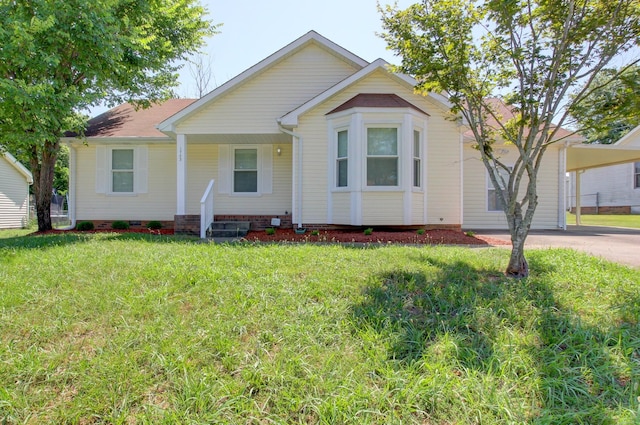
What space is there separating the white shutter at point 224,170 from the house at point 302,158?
35 mm

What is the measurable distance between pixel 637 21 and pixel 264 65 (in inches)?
335

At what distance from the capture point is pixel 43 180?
11.2 metres

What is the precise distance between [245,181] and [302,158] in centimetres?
281

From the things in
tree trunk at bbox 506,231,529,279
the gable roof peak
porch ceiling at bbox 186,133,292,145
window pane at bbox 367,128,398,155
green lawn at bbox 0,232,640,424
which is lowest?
green lawn at bbox 0,232,640,424

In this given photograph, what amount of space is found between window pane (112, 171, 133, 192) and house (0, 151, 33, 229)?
10138 mm

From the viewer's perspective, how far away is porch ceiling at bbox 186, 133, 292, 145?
10766 mm

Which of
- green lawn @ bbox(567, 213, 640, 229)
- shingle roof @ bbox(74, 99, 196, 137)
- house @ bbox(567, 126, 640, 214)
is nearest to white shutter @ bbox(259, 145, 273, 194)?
shingle roof @ bbox(74, 99, 196, 137)

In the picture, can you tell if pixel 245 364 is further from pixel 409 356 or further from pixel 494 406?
pixel 494 406

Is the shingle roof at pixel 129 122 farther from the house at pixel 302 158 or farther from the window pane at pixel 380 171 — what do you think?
the window pane at pixel 380 171

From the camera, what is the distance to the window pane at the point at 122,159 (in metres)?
12.3

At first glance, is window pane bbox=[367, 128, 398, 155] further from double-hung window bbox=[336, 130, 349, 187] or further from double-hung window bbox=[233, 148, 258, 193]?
double-hung window bbox=[233, 148, 258, 193]

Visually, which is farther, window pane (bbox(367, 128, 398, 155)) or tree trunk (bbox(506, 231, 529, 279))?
window pane (bbox(367, 128, 398, 155))

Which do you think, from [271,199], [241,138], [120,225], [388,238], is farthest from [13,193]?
[388,238]

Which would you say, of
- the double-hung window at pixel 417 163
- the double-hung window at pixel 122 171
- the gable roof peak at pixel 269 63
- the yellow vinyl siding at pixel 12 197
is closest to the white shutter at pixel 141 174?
the double-hung window at pixel 122 171
